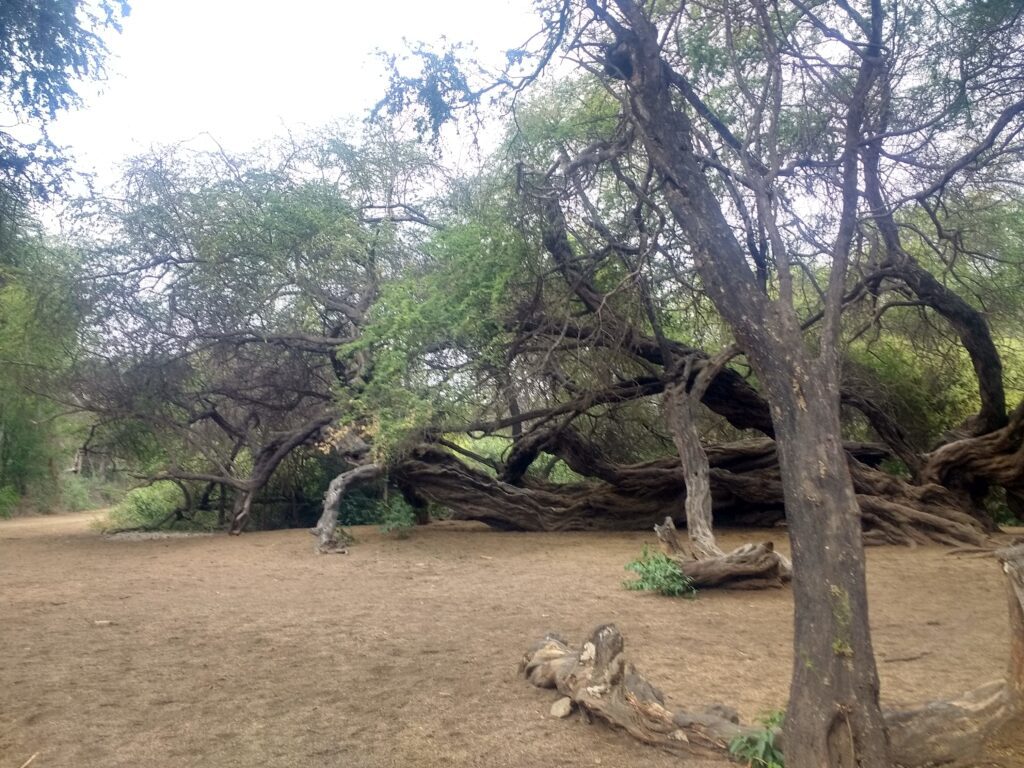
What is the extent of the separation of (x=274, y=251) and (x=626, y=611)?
26.0 ft

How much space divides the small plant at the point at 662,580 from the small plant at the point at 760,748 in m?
4.55

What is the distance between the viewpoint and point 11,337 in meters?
13.9

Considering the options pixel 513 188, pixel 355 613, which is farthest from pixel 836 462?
pixel 513 188

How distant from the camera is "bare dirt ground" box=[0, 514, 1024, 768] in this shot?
4176 mm

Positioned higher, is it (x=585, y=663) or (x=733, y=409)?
(x=733, y=409)

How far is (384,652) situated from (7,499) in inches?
851

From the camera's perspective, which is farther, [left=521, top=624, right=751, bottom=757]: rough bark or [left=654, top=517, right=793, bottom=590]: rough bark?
[left=654, top=517, right=793, bottom=590]: rough bark

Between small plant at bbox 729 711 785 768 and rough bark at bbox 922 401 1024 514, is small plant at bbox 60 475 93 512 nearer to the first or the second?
rough bark at bbox 922 401 1024 514

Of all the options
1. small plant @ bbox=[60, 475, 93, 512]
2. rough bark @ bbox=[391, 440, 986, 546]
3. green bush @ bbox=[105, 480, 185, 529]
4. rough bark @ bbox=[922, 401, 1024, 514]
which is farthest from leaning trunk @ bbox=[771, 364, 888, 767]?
small plant @ bbox=[60, 475, 93, 512]

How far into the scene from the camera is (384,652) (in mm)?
6141

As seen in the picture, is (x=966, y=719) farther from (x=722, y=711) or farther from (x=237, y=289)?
(x=237, y=289)

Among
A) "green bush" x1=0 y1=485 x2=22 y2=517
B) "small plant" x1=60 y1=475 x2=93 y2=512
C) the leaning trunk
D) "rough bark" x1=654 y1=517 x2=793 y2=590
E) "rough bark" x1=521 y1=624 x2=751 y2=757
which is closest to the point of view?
the leaning trunk

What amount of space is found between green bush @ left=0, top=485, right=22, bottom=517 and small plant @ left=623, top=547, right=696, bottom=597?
2060 centimetres

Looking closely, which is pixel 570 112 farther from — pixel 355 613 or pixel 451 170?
pixel 355 613
